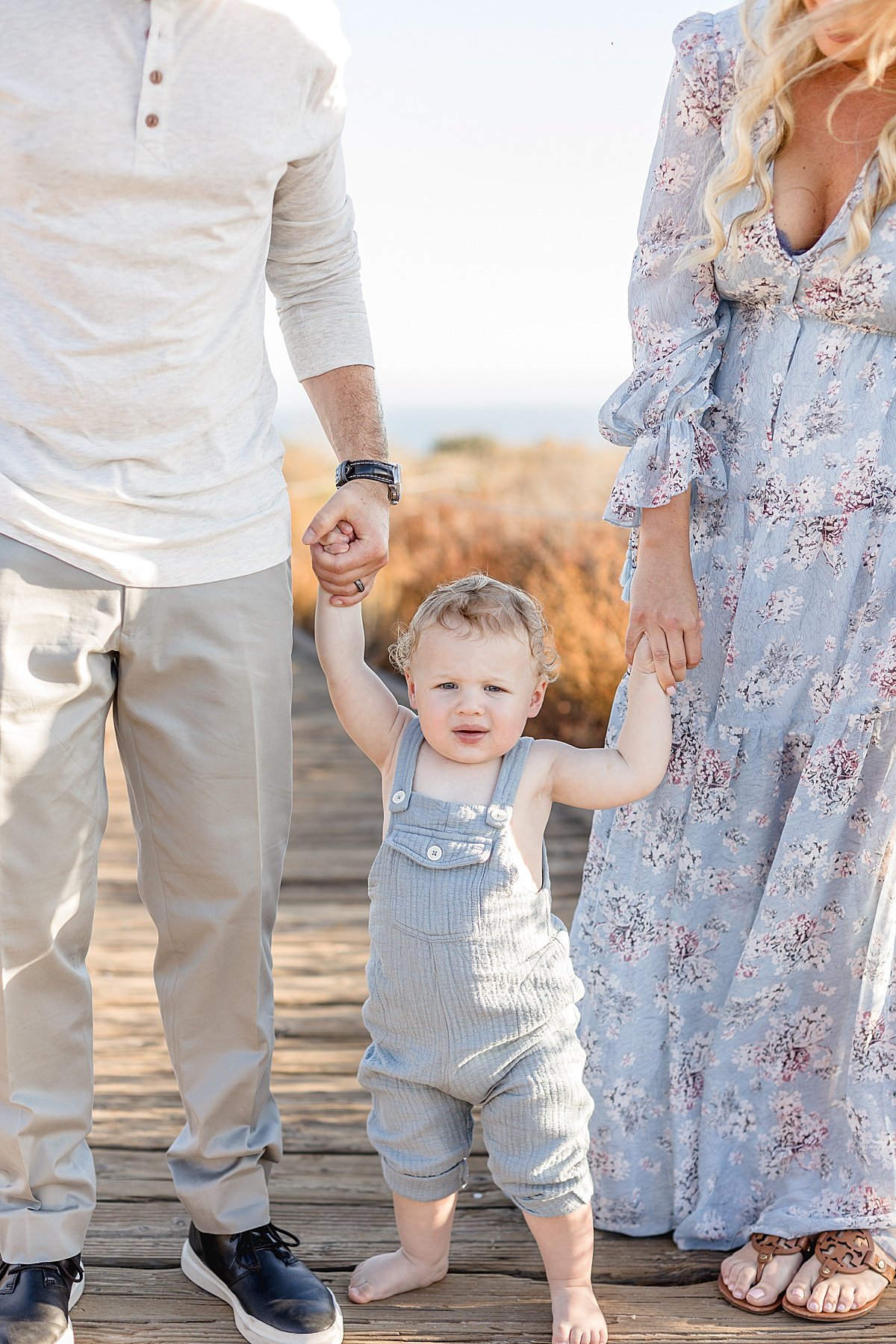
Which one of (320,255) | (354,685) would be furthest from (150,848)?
(320,255)

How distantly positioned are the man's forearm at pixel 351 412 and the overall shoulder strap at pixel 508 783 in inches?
18.1

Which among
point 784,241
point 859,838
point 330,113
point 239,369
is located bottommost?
point 859,838

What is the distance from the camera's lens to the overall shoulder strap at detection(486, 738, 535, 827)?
169 cm

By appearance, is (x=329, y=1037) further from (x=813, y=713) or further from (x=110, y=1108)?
(x=813, y=713)

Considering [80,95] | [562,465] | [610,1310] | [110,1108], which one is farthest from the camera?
[562,465]

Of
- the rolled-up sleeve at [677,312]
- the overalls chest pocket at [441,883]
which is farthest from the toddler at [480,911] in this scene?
the rolled-up sleeve at [677,312]

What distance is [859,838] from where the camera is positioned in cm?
185

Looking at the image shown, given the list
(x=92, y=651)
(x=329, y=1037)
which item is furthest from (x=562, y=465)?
(x=92, y=651)

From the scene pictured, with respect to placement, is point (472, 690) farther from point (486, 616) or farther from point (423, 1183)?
point (423, 1183)

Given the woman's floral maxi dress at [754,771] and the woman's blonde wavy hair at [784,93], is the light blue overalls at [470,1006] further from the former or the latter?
the woman's blonde wavy hair at [784,93]

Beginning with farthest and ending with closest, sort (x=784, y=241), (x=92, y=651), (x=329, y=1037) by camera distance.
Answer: (x=329, y=1037) < (x=784, y=241) < (x=92, y=651)

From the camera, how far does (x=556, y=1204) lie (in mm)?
1721

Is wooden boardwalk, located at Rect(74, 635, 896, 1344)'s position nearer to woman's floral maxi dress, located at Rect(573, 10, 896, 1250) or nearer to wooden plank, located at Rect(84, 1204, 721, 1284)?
wooden plank, located at Rect(84, 1204, 721, 1284)

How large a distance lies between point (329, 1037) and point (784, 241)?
6.07ft
